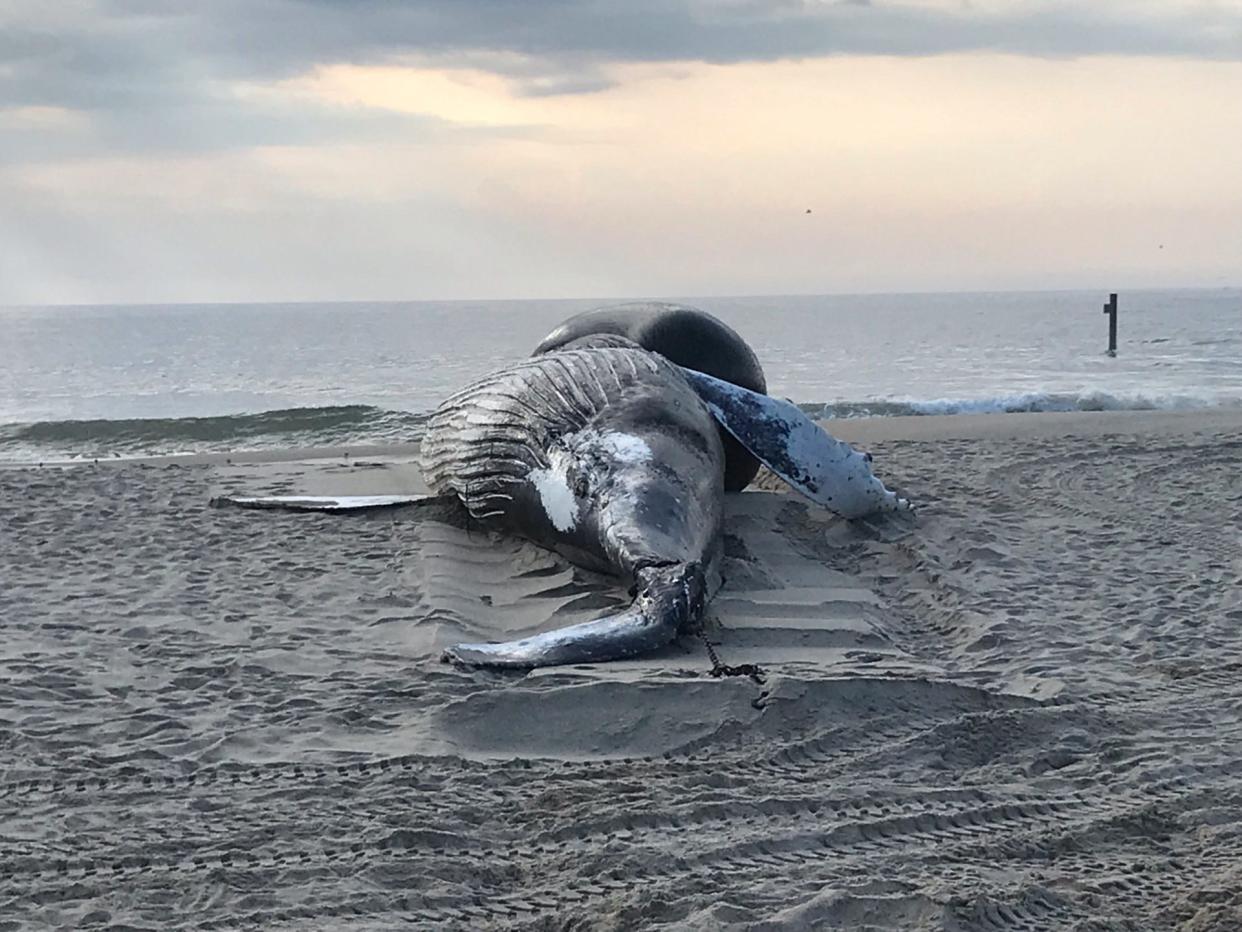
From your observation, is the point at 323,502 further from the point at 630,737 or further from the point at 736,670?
the point at 630,737

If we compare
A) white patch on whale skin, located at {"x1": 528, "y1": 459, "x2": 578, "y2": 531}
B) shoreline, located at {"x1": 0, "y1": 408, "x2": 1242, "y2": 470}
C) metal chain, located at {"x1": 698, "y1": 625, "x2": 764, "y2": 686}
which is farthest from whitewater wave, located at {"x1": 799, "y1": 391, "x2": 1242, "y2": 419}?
metal chain, located at {"x1": 698, "y1": 625, "x2": 764, "y2": 686}

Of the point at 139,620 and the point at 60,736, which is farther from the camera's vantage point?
the point at 139,620

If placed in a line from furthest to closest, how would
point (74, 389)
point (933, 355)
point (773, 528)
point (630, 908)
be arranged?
1. point (933, 355)
2. point (74, 389)
3. point (773, 528)
4. point (630, 908)

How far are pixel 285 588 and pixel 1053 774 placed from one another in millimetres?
3975

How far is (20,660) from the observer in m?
5.32

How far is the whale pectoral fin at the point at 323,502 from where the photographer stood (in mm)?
8445

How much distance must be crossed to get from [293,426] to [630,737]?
1516 cm

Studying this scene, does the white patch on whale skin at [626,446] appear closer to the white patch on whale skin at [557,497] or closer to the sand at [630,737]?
the white patch on whale skin at [557,497]

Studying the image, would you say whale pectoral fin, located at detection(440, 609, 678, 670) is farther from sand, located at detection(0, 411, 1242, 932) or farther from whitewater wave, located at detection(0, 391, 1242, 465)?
whitewater wave, located at detection(0, 391, 1242, 465)

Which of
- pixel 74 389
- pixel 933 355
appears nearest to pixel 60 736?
pixel 74 389

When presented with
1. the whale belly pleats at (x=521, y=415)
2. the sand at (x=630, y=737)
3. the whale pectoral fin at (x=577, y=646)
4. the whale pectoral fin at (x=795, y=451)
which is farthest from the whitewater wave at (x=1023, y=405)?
the whale pectoral fin at (x=577, y=646)

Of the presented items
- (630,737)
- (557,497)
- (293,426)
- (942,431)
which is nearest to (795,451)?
(557,497)

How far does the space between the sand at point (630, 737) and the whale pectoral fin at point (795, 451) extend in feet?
0.73

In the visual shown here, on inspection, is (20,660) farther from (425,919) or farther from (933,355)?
(933,355)
